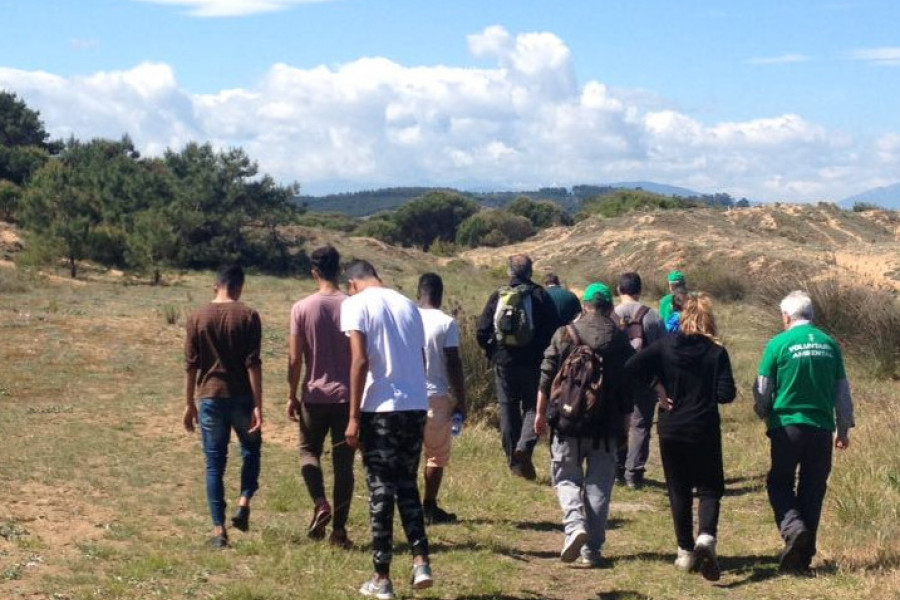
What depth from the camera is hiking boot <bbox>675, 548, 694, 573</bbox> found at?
23.1ft

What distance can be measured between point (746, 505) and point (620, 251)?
1433 inches

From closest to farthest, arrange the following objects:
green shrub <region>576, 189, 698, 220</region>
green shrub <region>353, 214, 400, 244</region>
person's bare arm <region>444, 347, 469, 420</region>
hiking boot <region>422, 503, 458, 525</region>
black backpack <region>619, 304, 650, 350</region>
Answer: person's bare arm <region>444, 347, 469, 420</region>, hiking boot <region>422, 503, 458, 525</region>, black backpack <region>619, 304, 650, 350</region>, green shrub <region>576, 189, 698, 220</region>, green shrub <region>353, 214, 400, 244</region>

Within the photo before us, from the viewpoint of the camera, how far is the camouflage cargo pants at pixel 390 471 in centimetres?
608

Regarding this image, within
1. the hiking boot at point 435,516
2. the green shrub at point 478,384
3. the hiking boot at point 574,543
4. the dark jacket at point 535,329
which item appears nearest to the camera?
the hiking boot at point 574,543

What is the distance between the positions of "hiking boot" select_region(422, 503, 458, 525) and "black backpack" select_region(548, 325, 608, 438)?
63.7 inches

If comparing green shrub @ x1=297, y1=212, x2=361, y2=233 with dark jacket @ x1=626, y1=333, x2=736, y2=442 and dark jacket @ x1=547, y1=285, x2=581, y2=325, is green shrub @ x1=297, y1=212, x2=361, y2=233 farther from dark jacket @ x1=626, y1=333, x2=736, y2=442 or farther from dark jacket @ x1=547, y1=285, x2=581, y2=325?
dark jacket @ x1=626, y1=333, x2=736, y2=442

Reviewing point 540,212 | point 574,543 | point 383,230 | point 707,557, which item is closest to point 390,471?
point 574,543

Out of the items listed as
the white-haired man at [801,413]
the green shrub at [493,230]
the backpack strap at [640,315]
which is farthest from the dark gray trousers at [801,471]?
the green shrub at [493,230]

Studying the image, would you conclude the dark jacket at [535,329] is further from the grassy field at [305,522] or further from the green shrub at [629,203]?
the green shrub at [629,203]

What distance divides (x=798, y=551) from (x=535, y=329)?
3.01m

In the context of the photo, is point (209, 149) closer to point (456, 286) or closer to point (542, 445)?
point (456, 286)

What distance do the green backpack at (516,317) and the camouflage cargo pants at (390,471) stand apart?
9.66 feet

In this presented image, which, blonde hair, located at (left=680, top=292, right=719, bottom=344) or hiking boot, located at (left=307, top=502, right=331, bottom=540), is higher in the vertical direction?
Result: blonde hair, located at (left=680, top=292, right=719, bottom=344)

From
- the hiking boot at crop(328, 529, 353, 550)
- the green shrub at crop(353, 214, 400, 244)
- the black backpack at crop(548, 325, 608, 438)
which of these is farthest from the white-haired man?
the green shrub at crop(353, 214, 400, 244)
